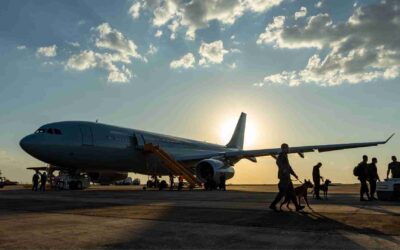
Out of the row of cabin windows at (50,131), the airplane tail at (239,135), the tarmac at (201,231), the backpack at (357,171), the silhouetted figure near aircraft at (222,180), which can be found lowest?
the tarmac at (201,231)

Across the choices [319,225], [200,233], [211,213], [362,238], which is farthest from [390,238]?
[211,213]

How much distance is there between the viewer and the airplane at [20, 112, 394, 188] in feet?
80.6

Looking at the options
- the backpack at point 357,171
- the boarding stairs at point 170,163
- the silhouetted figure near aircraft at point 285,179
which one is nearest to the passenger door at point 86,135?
the boarding stairs at point 170,163

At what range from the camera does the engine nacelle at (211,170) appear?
27719 mm

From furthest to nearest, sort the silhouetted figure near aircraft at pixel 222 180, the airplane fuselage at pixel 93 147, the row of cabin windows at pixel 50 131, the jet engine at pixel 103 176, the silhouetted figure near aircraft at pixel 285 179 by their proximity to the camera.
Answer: the jet engine at pixel 103 176
the silhouetted figure near aircraft at pixel 222 180
the row of cabin windows at pixel 50 131
the airplane fuselage at pixel 93 147
the silhouetted figure near aircraft at pixel 285 179

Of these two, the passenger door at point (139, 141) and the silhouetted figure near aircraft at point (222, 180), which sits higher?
the passenger door at point (139, 141)

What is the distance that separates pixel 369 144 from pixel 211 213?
24411mm

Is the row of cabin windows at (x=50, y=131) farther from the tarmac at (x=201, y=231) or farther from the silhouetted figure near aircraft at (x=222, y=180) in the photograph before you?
the tarmac at (x=201, y=231)

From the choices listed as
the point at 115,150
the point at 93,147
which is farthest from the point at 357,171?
the point at 115,150

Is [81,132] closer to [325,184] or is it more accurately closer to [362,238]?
[325,184]

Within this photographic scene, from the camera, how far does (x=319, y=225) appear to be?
761cm

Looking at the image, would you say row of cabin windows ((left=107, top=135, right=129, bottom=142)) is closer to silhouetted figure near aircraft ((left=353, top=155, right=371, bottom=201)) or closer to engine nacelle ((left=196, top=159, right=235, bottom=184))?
engine nacelle ((left=196, top=159, right=235, bottom=184))

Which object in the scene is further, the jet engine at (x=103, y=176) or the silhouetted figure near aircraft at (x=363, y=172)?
the jet engine at (x=103, y=176)

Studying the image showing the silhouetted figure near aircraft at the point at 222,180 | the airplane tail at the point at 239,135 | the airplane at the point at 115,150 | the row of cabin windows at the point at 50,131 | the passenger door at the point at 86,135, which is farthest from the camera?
the airplane tail at the point at 239,135
